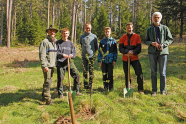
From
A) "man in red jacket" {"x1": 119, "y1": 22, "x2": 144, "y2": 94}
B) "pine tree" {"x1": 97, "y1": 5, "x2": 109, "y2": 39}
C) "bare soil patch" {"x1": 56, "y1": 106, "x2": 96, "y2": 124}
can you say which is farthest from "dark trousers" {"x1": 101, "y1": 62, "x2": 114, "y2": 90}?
"pine tree" {"x1": 97, "y1": 5, "x2": 109, "y2": 39}

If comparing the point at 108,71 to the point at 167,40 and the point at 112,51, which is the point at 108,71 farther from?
the point at 167,40

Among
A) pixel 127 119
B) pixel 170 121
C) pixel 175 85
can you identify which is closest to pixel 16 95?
pixel 127 119

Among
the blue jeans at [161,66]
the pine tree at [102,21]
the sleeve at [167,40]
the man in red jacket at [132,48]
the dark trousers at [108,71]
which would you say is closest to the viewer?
→ the sleeve at [167,40]

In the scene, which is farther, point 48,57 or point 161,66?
point 161,66

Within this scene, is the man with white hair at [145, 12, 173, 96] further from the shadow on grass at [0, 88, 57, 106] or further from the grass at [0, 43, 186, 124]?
the shadow on grass at [0, 88, 57, 106]

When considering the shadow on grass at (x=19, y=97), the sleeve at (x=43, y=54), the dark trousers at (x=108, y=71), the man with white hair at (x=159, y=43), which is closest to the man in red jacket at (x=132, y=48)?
the man with white hair at (x=159, y=43)

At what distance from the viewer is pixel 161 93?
4.39 meters

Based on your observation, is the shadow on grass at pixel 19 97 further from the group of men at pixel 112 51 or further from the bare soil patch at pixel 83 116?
the bare soil patch at pixel 83 116

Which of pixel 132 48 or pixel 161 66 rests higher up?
pixel 132 48

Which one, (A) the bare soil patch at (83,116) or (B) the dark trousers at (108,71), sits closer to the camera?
(A) the bare soil patch at (83,116)

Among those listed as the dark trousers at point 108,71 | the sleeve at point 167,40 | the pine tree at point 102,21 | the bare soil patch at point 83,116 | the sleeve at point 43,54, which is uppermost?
the pine tree at point 102,21

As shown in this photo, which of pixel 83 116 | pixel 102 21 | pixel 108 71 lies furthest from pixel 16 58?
pixel 102 21

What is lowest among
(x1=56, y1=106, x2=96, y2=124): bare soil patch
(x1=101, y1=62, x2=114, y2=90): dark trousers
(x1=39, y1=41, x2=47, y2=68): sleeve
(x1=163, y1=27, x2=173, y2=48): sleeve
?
(x1=56, y1=106, x2=96, y2=124): bare soil patch

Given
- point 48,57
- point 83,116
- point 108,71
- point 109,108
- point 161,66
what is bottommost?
point 83,116
